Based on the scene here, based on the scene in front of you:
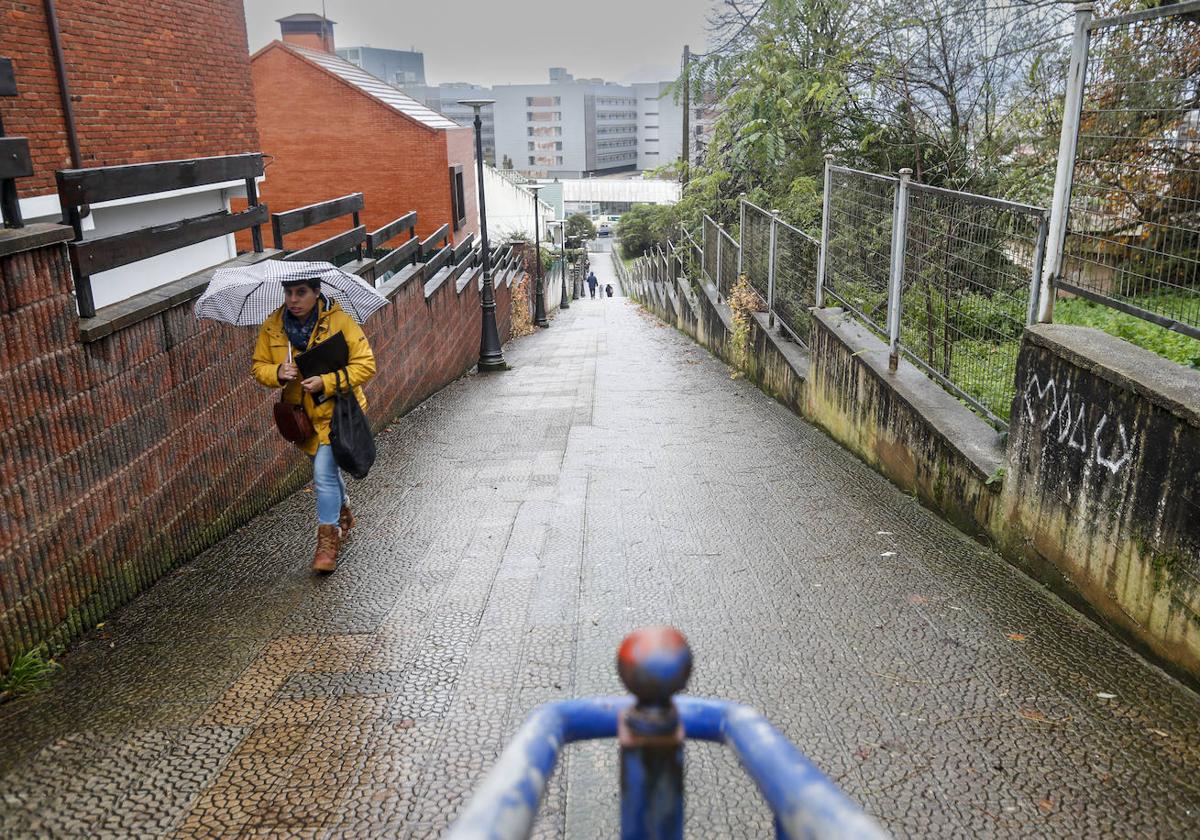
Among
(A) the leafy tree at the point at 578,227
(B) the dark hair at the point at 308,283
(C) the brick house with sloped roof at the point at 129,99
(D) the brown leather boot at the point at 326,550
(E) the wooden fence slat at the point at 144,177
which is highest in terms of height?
(C) the brick house with sloped roof at the point at 129,99

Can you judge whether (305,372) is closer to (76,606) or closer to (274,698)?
(76,606)

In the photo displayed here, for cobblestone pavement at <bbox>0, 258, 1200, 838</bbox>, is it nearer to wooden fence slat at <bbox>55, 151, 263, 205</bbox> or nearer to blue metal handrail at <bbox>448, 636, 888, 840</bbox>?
blue metal handrail at <bbox>448, 636, 888, 840</bbox>

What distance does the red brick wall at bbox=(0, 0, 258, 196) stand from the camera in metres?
9.58

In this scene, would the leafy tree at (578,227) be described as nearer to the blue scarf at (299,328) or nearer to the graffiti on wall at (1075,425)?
the blue scarf at (299,328)

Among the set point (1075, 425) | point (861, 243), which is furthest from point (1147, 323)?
point (861, 243)

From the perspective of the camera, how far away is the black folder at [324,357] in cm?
511

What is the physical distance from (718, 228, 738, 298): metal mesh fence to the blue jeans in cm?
1005

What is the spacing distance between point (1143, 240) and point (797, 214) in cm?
952

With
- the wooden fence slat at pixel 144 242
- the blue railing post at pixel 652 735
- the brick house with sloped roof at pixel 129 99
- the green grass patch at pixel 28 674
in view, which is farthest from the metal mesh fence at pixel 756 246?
the blue railing post at pixel 652 735

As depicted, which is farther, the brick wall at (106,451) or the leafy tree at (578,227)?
the leafy tree at (578,227)

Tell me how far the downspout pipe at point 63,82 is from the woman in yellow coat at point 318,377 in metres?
6.57

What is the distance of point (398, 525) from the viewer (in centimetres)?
607

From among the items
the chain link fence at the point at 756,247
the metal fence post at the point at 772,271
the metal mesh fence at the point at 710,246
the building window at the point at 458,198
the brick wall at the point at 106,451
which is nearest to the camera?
the brick wall at the point at 106,451

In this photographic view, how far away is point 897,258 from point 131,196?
5205mm
